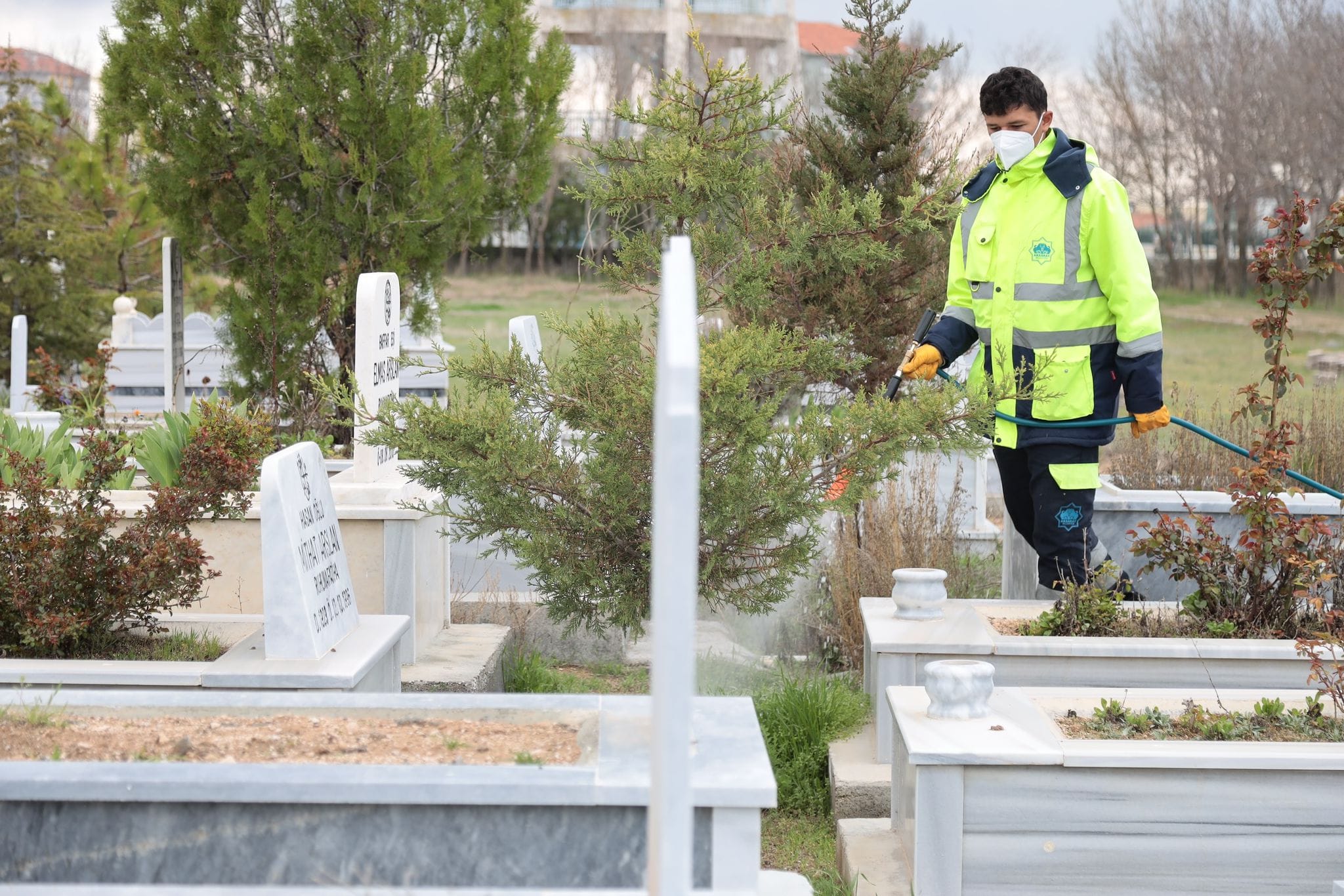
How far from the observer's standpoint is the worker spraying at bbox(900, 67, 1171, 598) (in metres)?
4.74

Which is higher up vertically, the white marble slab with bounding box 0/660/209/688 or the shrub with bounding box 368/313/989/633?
the shrub with bounding box 368/313/989/633

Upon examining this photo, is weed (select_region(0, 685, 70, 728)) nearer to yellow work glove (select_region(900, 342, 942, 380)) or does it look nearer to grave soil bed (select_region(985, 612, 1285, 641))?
grave soil bed (select_region(985, 612, 1285, 641))

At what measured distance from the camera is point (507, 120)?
9.05m

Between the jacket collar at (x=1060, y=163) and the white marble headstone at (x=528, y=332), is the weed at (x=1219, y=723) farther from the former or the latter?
the white marble headstone at (x=528, y=332)

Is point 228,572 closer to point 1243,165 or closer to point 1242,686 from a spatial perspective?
point 1242,686

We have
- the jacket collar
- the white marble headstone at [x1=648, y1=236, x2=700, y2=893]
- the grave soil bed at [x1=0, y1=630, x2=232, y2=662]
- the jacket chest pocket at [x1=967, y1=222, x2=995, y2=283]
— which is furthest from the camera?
the jacket chest pocket at [x1=967, y1=222, x2=995, y2=283]

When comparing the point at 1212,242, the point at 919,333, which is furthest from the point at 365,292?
the point at 1212,242

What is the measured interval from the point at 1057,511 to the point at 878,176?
8.89ft

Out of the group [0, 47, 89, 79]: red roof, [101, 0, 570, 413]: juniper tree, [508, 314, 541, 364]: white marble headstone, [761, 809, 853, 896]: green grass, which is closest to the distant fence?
[101, 0, 570, 413]: juniper tree

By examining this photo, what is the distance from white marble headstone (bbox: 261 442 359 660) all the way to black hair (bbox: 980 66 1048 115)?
2.54m

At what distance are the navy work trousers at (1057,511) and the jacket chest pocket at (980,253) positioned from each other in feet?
1.97

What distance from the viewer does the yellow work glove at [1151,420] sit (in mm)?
4664

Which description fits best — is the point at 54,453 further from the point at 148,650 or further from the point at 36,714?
the point at 36,714

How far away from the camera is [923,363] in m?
5.04
